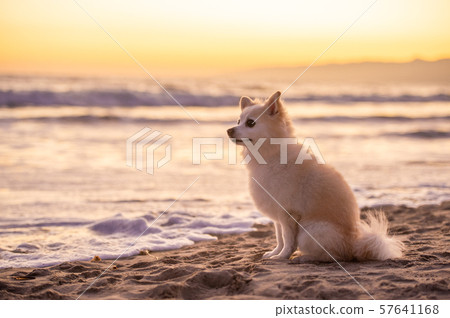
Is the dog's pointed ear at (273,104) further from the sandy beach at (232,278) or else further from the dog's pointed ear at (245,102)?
the sandy beach at (232,278)

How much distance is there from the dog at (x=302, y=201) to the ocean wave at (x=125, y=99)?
17516mm

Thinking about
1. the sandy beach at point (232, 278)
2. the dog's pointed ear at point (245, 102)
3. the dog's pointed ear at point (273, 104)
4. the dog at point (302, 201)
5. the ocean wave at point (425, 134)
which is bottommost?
the sandy beach at point (232, 278)

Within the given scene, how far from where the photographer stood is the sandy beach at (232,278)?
3.44m

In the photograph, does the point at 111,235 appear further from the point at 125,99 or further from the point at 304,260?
the point at 125,99

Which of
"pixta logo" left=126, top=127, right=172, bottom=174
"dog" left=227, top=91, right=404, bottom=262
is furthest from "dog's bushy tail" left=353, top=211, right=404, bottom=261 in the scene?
"pixta logo" left=126, top=127, right=172, bottom=174

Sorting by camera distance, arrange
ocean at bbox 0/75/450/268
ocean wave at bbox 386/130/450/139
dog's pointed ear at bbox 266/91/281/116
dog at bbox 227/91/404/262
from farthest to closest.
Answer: ocean wave at bbox 386/130/450/139 → ocean at bbox 0/75/450/268 → dog's pointed ear at bbox 266/91/281/116 → dog at bbox 227/91/404/262

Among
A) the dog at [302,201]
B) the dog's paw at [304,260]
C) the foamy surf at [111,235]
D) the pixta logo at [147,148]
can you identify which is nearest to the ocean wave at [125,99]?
the pixta logo at [147,148]

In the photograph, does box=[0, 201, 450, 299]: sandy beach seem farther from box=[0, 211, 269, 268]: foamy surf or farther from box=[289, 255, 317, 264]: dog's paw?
box=[0, 211, 269, 268]: foamy surf

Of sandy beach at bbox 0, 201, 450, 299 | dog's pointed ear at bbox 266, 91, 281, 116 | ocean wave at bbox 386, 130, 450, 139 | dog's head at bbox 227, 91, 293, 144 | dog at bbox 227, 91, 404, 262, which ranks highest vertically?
ocean wave at bbox 386, 130, 450, 139

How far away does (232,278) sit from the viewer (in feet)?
12.1

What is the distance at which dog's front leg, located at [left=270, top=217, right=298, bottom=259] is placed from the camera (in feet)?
14.4

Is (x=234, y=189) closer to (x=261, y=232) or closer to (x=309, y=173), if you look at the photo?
(x=261, y=232)

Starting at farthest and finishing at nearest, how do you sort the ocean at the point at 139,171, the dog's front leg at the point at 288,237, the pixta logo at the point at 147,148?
the pixta logo at the point at 147,148, the ocean at the point at 139,171, the dog's front leg at the point at 288,237
